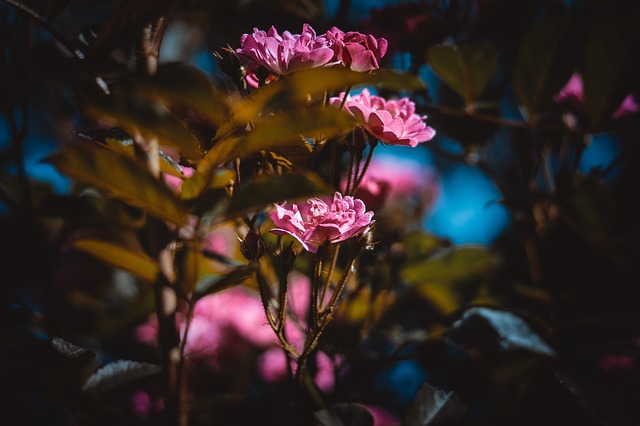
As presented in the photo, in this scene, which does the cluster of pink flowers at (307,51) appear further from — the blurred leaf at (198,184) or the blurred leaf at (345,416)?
the blurred leaf at (345,416)

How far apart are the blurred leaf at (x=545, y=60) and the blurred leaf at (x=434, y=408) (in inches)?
14.7

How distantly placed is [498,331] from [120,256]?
36 centimetres

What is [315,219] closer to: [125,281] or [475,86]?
[475,86]

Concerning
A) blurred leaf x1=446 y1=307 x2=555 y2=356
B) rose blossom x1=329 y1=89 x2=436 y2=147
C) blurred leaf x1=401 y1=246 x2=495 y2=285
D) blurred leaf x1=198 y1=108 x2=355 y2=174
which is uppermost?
blurred leaf x1=198 y1=108 x2=355 y2=174

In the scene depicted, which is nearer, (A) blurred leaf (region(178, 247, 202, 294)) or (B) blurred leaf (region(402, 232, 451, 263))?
(A) blurred leaf (region(178, 247, 202, 294))

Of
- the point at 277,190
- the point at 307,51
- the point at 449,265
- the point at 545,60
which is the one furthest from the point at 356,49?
the point at 449,265

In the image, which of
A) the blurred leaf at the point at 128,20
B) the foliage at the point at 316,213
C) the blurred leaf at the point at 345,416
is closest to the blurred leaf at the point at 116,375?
the foliage at the point at 316,213

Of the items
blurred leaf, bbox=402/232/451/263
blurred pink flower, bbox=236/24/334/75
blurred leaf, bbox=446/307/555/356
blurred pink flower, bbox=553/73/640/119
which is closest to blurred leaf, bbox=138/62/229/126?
blurred pink flower, bbox=236/24/334/75

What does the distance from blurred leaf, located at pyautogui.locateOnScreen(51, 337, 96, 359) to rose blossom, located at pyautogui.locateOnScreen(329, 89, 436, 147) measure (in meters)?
0.29

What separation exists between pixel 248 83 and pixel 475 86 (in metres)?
0.31

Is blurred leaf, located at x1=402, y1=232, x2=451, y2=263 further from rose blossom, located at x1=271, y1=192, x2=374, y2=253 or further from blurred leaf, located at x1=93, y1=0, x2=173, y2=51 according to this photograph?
blurred leaf, located at x1=93, y1=0, x2=173, y2=51

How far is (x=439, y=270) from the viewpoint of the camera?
69cm

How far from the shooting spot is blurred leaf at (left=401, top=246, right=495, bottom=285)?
2.24 ft

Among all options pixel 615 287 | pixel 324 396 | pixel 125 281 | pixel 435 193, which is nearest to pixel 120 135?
pixel 324 396
